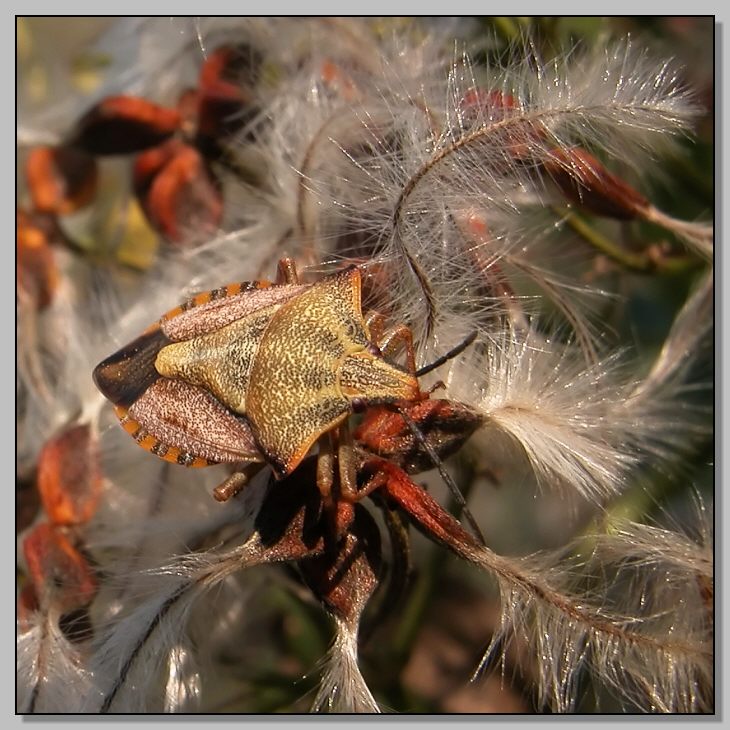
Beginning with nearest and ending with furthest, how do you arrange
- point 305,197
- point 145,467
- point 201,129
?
point 305,197 → point 145,467 → point 201,129

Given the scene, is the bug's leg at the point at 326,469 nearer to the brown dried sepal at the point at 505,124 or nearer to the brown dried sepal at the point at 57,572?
the brown dried sepal at the point at 505,124

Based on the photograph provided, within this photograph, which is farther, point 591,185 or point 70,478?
point 70,478

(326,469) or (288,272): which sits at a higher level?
(288,272)

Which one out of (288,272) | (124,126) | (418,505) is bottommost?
(418,505)

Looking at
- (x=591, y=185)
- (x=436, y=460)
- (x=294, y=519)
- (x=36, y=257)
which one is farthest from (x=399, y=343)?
(x=36, y=257)

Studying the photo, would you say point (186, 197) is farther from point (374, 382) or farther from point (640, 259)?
point (640, 259)

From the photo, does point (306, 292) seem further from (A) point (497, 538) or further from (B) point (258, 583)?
(A) point (497, 538)

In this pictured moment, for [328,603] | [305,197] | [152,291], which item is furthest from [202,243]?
[328,603]
